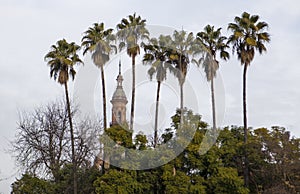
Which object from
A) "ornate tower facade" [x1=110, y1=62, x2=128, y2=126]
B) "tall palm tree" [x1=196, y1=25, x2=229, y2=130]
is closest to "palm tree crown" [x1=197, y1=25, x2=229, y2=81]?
"tall palm tree" [x1=196, y1=25, x2=229, y2=130]

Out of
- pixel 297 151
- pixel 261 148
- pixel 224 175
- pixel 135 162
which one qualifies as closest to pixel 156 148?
pixel 135 162

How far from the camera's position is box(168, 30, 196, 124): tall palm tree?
3309cm

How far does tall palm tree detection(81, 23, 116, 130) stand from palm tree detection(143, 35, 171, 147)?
257 centimetres

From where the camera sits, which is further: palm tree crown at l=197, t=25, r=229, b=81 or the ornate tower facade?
the ornate tower facade

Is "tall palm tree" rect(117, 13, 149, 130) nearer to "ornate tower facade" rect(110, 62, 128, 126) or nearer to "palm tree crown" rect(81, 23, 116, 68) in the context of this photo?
"palm tree crown" rect(81, 23, 116, 68)

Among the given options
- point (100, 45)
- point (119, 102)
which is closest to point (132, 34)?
point (100, 45)

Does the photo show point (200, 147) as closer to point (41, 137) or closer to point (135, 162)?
point (135, 162)

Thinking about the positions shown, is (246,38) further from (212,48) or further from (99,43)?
(99,43)

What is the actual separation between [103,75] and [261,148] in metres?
11.8

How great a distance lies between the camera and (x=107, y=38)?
1321 inches

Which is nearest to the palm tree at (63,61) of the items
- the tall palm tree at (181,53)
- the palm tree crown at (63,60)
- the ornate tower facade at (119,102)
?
the palm tree crown at (63,60)

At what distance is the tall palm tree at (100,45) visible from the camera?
32875 millimetres

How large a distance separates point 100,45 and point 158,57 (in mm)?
4188

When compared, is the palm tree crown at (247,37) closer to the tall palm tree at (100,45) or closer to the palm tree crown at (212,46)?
the palm tree crown at (212,46)
